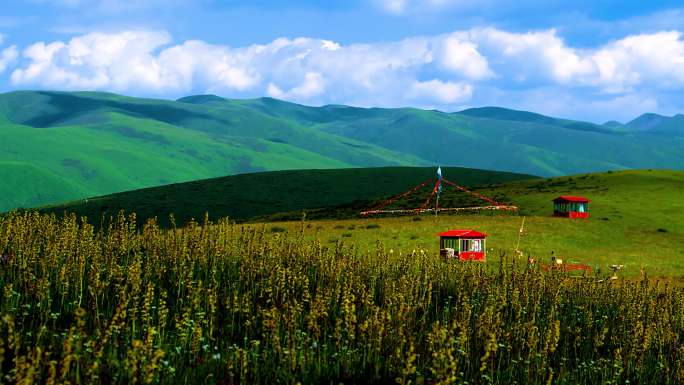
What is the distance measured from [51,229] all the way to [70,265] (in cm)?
313

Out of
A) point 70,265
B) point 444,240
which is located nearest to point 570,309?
point 70,265

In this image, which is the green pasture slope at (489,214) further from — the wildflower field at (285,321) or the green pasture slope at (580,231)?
the wildflower field at (285,321)

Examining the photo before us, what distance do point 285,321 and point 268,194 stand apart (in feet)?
309

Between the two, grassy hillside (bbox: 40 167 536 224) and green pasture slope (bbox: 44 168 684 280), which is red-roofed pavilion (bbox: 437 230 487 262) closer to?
green pasture slope (bbox: 44 168 684 280)

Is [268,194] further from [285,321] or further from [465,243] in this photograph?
[285,321]

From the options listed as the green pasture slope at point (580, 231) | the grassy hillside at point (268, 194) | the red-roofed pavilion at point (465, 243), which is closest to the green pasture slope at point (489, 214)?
the green pasture slope at point (580, 231)

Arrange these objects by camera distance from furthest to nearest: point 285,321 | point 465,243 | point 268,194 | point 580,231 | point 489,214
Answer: point 268,194
point 489,214
point 580,231
point 465,243
point 285,321

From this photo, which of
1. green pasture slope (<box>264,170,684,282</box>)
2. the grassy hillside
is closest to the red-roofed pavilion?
green pasture slope (<box>264,170,684,282</box>)

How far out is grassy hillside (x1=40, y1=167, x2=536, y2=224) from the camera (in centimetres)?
9212

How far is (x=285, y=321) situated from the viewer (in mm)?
13148

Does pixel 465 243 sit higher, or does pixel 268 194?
pixel 268 194

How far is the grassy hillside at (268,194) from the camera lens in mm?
92125

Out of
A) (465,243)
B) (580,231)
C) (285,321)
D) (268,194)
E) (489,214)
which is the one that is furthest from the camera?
(268,194)

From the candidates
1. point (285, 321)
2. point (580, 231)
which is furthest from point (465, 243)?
point (285, 321)
